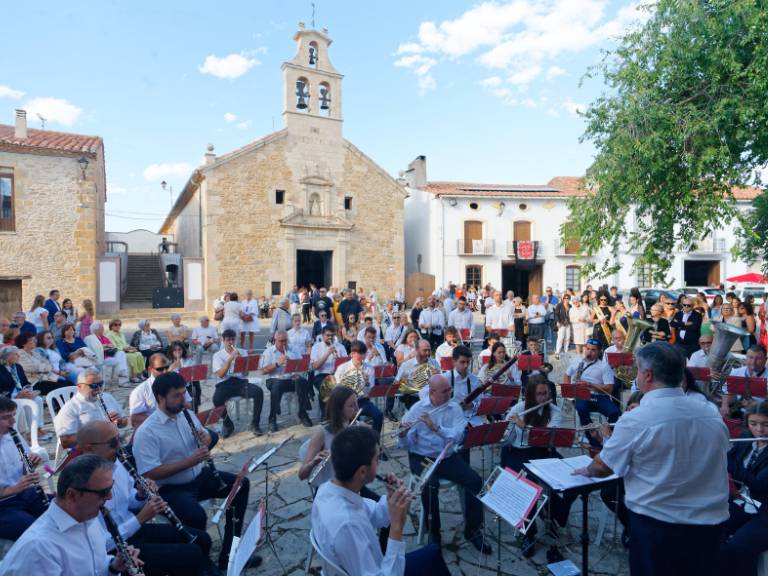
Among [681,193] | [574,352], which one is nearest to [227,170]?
[574,352]

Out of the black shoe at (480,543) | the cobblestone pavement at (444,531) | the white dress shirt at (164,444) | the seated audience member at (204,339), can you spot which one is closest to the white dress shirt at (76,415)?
the white dress shirt at (164,444)

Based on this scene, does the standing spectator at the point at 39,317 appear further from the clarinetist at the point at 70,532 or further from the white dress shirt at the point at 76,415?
the clarinetist at the point at 70,532

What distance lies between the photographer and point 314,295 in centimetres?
1812

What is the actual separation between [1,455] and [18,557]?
180cm

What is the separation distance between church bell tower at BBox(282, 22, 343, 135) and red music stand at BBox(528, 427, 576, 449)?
20.5 metres

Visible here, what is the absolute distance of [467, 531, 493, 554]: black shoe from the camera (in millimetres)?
4058

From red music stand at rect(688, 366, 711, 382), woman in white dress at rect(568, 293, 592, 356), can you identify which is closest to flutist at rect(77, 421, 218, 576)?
red music stand at rect(688, 366, 711, 382)

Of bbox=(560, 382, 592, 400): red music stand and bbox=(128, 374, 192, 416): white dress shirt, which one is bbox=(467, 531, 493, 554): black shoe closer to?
bbox=(560, 382, 592, 400): red music stand

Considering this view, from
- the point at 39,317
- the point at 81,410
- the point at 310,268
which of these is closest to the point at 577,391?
the point at 81,410

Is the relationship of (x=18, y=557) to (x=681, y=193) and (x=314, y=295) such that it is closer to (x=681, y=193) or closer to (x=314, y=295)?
(x=681, y=193)

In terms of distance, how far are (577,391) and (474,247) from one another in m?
22.1

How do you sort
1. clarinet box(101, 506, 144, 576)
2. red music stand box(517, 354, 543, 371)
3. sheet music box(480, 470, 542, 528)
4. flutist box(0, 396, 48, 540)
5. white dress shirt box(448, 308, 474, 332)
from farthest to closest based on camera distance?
1. white dress shirt box(448, 308, 474, 332)
2. red music stand box(517, 354, 543, 371)
3. flutist box(0, 396, 48, 540)
4. sheet music box(480, 470, 542, 528)
5. clarinet box(101, 506, 144, 576)

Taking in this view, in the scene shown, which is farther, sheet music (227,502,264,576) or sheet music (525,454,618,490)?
sheet music (525,454,618,490)

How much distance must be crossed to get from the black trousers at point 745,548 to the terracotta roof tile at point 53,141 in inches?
785
